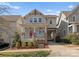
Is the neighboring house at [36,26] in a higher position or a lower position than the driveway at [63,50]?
higher

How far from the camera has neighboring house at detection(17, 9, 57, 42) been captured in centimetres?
3541

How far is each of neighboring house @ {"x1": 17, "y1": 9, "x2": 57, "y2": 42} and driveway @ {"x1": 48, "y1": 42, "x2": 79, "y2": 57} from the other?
24 cm

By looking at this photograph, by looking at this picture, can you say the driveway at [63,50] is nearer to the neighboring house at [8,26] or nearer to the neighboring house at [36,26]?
the neighboring house at [36,26]

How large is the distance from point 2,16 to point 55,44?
57.9 inches

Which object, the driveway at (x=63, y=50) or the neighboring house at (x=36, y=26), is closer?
the driveway at (x=63, y=50)

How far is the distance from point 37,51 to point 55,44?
48 centimetres

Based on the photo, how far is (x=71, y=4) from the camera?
35281mm

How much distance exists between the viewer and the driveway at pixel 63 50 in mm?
35188

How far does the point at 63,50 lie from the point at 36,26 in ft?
2.93

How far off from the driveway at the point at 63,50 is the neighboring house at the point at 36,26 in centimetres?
24

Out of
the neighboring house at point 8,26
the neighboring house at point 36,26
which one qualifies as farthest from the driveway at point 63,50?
the neighboring house at point 8,26

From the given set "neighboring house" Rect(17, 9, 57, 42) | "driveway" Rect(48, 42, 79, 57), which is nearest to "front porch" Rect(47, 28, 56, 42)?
"neighboring house" Rect(17, 9, 57, 42)

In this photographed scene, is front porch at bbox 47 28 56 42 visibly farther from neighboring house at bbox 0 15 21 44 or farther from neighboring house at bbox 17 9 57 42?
neighboring house at bbox 0 15 21 44

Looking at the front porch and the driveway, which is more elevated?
the front porch
